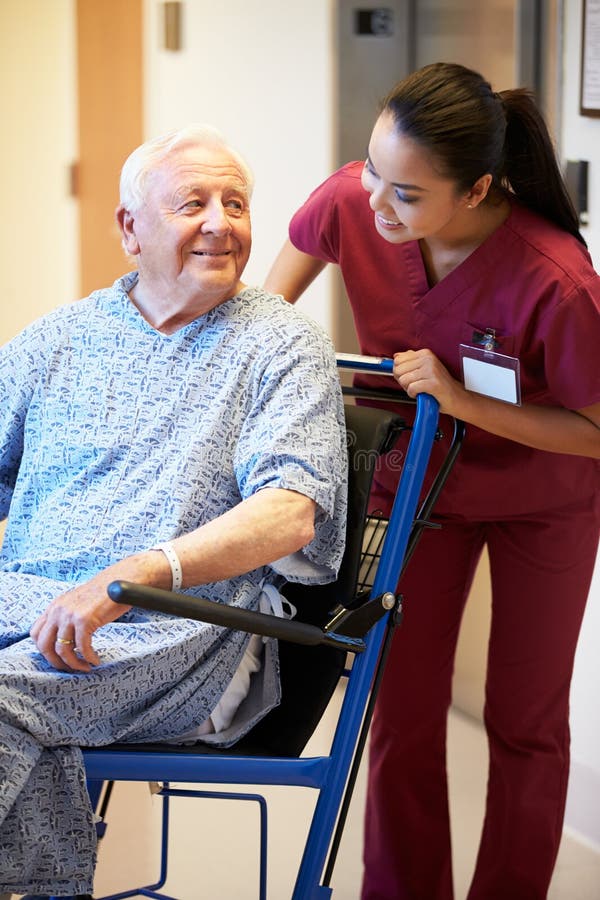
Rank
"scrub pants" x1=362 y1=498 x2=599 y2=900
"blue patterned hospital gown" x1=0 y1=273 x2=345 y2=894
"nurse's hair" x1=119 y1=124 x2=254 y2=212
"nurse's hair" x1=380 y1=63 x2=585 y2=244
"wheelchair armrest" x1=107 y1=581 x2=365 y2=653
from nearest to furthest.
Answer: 1. "wheelchair armrest" x1=107 y1=581 x2=365 y2=653
2. "blue patterned hospital gown" x1=0 y1=273 x2=345 y2=894
3. "nurse's hair" x1=380 y1=63 x2=585 y2=244
4. "nurse's hair" x1=119 y1=124 x2=254 y2=212
5. "scrub pants" x1=362 y1=498 x2=599 y2=900

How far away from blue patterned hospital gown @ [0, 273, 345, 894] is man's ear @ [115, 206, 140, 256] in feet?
0.25

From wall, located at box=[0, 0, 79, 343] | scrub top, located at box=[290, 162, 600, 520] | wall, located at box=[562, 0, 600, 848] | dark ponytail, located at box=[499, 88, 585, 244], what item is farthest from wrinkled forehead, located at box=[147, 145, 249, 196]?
wall, located at box=[0, 0, 79, 343]

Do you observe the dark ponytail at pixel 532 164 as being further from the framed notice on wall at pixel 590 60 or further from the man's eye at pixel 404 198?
the framed notice on wall at pixel 590 60

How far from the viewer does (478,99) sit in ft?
5.60

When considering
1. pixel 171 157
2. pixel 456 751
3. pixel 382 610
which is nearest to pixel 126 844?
pixel 456 751

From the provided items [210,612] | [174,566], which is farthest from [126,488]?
[210,612]

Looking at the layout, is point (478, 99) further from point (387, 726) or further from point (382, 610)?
point (387, 726)

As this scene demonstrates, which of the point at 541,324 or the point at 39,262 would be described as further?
the point at 39,262

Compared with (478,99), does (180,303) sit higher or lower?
lower

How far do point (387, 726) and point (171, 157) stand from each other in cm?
Answer: 106

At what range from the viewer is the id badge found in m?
1.80

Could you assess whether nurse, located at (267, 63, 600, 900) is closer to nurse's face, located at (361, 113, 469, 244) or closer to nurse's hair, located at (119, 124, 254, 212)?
nurse's face, located at (361, 113, 469, 244)

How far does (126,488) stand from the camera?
1.74 meters

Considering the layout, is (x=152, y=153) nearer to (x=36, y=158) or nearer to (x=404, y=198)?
(x=404, y=198)
